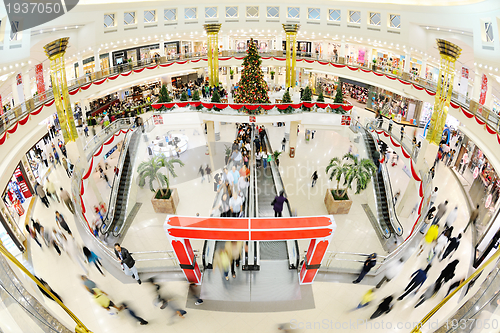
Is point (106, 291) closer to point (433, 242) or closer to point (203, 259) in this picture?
point (203, 259)

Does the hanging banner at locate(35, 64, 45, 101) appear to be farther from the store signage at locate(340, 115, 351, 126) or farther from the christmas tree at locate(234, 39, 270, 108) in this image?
the store signage at locate(340, 115, 351, 126)

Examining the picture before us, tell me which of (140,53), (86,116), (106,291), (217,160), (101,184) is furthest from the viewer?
(140,53)

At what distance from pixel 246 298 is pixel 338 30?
22.6m

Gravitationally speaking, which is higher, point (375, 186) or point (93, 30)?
point (93, 30)

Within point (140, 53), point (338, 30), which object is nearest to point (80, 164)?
point (140, 53)

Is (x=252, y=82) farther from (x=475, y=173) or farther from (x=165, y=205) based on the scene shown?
(x=475, y=173)

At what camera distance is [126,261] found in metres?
8.55

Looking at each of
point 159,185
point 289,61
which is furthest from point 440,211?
point 289,61

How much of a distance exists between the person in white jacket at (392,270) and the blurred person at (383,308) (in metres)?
0.82

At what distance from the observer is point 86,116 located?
879 inches

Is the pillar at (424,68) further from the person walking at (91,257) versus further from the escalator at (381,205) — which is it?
the person walking at (91,257)

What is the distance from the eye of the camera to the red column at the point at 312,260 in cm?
827

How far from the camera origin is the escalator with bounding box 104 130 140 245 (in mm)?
12156

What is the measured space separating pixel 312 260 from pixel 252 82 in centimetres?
1177
